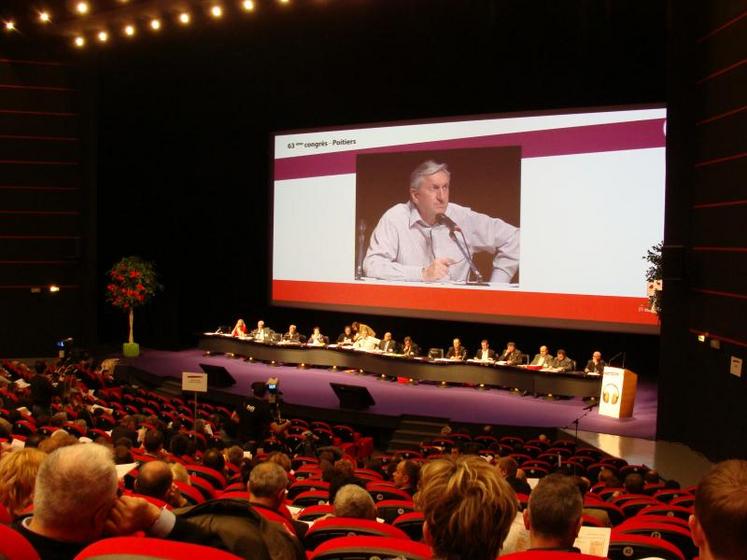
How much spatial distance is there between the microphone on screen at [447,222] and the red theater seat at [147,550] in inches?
600

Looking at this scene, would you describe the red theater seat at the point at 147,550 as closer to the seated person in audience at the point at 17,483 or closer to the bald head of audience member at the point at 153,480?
the seated person in audience at the point at 17,483

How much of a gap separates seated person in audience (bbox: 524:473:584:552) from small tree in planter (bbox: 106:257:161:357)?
18014mm

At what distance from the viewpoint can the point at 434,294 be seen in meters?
17.0

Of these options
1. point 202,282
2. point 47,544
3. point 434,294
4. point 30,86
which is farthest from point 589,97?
point 47,544

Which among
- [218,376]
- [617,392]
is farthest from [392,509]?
[218,376]

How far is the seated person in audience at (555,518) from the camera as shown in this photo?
8.14 ft

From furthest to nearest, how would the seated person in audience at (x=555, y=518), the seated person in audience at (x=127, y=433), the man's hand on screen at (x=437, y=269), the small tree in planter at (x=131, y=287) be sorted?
the small tree in planter at (x=131, y=287)
the man's hand on screen at (x=437, y=269)
the seated person in audience at (x=127, y=433)
the seated person in audience at (x=555, y=518)

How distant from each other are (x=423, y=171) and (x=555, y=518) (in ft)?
48.9

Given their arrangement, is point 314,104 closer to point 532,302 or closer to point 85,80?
point 85,80

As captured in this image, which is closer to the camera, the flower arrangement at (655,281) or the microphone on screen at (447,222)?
the flower arrangement at (655,281)

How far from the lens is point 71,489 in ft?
6.05

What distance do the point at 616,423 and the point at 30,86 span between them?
15.4m

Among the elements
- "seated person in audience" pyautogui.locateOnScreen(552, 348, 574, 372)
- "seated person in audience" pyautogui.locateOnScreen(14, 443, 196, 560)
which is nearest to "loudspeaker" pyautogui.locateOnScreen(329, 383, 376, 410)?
"seated person in audience" pyautogui.locateOnScreen(552, 348, 574, 372)

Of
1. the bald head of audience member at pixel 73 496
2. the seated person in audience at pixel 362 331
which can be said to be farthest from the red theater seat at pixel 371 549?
the seated person in audience at pixel 362 331
